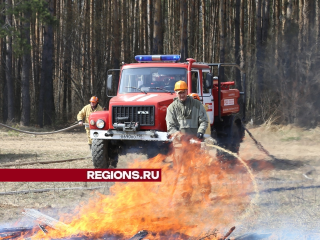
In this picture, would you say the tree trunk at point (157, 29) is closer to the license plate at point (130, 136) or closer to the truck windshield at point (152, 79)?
the truck windshield at point (152, 79)

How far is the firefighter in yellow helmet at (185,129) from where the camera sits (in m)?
7.07

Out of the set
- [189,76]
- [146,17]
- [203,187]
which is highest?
[146,17]

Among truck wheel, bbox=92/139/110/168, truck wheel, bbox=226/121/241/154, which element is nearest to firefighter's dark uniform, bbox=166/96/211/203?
truck wheel, bbox=92/139/110/168

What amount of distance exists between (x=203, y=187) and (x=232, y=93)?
17.4ft

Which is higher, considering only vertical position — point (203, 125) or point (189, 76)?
point (189, 76)

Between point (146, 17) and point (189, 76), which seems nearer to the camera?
point (189, 76)

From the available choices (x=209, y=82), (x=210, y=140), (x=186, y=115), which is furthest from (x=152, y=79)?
(x=210, y=140)

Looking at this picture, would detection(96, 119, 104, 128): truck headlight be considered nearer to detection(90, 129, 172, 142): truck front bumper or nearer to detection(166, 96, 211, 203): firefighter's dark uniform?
detection(90, 129, 172, 142): truck front bumper

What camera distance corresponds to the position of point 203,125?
7137 millimetres

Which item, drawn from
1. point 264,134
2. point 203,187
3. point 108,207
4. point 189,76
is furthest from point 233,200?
point 264,134

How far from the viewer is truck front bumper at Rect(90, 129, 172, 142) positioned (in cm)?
864

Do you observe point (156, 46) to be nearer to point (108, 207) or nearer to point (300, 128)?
point (300, 128)

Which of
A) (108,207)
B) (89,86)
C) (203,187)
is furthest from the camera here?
(89,86)

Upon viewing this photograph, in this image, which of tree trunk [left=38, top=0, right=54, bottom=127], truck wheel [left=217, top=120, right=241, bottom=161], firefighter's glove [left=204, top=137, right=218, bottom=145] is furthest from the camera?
tree trunk [left=38, top=0, right=54, bottom=127]
